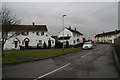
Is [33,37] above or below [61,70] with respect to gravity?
above

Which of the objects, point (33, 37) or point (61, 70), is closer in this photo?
point (61, 70)

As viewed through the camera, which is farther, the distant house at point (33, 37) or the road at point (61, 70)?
the distant house at point (33, 37)

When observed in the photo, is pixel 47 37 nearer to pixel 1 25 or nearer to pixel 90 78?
pixel 1 25

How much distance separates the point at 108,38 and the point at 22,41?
258ft

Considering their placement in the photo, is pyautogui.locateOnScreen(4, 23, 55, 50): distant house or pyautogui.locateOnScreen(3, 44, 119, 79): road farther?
pyautogui.locateOnScreen(4, 23, 55, 50): distant house

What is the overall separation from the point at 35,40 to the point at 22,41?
13.9 feet

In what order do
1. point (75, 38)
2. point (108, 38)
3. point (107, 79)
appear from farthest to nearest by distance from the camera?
point (108, 38), point (75, 38), point (107, 79)

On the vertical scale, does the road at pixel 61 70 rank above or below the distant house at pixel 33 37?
below

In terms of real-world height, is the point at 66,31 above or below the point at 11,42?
above

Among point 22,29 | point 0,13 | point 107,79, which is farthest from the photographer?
point 22,29

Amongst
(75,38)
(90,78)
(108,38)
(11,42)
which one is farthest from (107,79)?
(108,38)

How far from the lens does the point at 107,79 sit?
8.12 meters

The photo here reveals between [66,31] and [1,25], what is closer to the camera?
[1,25]

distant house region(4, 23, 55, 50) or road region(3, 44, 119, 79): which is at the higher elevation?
distant house region(4, 23, 55, 50)
